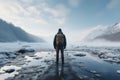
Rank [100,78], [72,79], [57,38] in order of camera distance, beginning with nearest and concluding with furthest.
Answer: [72,79] → [100,78] → [57,38]

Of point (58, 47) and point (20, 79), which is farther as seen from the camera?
point (58, 47)

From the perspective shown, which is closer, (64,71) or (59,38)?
(64,71)

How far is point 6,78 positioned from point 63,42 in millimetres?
6076

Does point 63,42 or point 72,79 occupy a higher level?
point 63,42

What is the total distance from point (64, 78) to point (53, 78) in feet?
2.50

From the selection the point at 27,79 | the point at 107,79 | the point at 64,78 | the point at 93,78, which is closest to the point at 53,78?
the point at 64,78

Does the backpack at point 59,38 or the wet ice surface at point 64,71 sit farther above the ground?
the backpack at point 59,38

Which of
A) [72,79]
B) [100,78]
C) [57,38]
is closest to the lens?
[72,79]

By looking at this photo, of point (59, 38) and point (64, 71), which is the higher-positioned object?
point (59, 38)

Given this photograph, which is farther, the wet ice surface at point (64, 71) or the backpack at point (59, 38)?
the backpack at point (59, 38)

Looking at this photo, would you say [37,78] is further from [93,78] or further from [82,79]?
[93,78]

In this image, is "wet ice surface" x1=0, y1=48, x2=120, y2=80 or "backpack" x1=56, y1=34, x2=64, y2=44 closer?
"wet ice surface" x1=0, y1=48, x2=120, y2=80

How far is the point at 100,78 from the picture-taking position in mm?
12016

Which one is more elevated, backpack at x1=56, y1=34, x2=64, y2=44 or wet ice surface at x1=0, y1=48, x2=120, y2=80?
backpack at x1=56, y1=34, x2=64, y2=44
